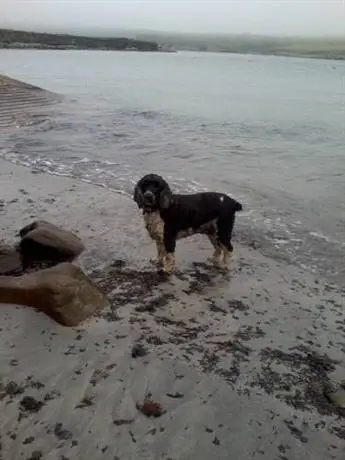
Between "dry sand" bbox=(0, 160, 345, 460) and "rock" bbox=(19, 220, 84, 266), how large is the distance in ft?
1.04

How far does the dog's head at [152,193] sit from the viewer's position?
6.07m

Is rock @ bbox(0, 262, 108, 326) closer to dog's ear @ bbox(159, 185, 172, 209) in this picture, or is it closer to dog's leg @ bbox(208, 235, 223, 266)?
dog's ear @ bbox(159, 185, 172, 209)

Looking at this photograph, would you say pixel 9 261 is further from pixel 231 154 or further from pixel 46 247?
pixel 231 154

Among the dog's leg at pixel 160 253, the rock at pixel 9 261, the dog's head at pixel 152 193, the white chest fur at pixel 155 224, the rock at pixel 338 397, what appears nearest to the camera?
the rock at pixel 338 397

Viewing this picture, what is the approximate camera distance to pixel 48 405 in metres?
3.92

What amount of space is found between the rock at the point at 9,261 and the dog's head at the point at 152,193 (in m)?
1.76

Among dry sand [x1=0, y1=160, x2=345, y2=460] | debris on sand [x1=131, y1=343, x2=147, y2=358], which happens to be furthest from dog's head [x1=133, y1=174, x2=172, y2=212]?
debris on sand [x1=131, y1=343, x2=147, y2=358]

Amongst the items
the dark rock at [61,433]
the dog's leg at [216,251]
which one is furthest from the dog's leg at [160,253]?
the dark rock at [61,433]

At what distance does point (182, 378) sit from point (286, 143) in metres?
16.0

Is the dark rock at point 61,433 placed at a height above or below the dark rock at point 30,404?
above

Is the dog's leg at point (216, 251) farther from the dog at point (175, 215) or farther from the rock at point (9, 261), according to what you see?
the rock at point (9, 261)

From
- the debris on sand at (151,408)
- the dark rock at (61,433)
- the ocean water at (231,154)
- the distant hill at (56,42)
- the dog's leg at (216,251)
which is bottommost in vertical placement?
the distant hill at (56,42)

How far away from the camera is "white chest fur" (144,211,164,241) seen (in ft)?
20.9

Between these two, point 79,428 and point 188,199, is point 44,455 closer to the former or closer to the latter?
point 79,428
